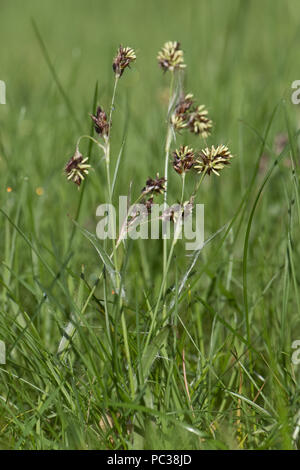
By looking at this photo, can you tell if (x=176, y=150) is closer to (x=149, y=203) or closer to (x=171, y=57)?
(x=149, y=203)

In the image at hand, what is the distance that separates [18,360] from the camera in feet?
4.29

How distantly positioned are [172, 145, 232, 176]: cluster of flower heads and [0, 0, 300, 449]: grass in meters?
0.09

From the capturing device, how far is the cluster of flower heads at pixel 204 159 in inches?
38.6

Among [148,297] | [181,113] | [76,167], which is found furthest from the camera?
[148,297]

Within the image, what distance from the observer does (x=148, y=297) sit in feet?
4.12

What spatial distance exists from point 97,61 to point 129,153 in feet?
5.95

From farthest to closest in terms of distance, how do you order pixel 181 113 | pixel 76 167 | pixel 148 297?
pixel 148 297, pixel 181 113, pixel 76 167

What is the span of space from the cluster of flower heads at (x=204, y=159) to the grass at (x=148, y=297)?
9 cm

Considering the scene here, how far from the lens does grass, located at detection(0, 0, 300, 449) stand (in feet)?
3.30

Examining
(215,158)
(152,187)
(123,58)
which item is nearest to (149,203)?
(152,187)

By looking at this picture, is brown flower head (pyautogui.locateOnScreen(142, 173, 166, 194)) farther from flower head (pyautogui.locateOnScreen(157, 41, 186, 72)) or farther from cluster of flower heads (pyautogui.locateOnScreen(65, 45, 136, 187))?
flower head (pyautogui.locateOnScreen(157, 41, 186, 72))

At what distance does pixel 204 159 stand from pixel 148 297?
375 mm
